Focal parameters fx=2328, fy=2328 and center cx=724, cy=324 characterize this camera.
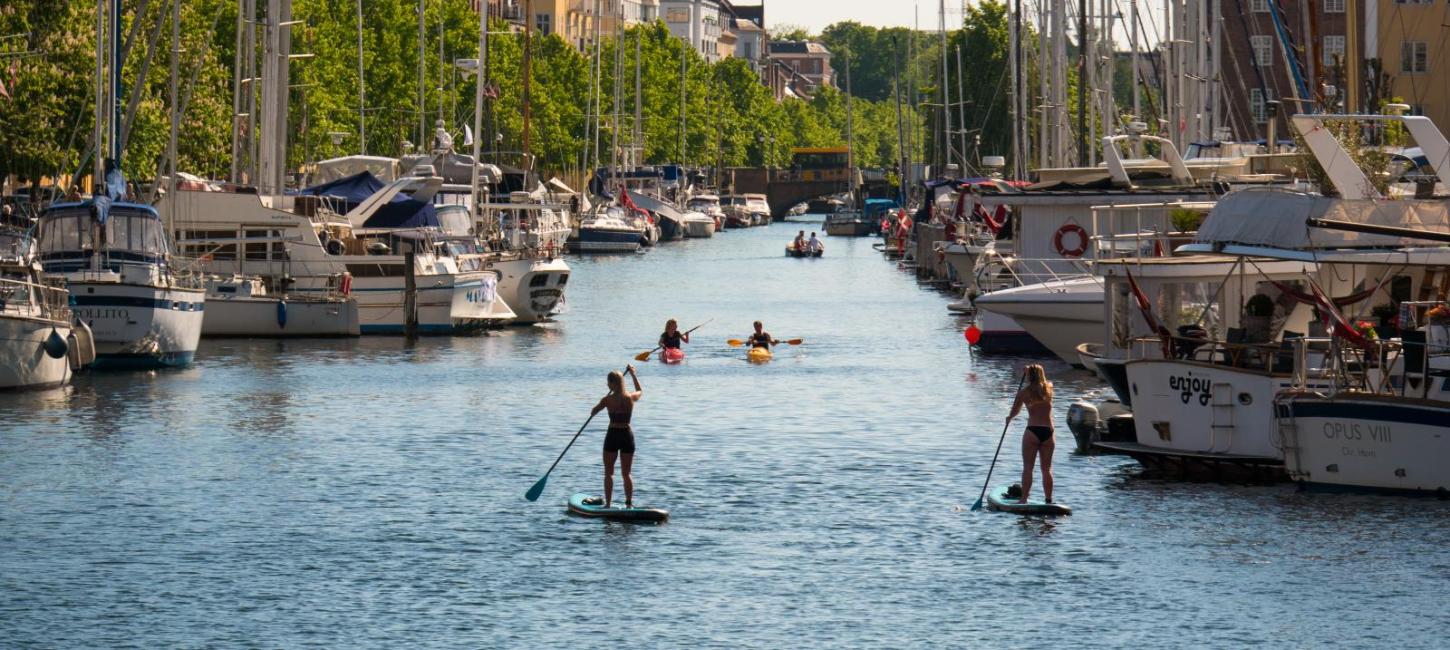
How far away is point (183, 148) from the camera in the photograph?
9206 cm

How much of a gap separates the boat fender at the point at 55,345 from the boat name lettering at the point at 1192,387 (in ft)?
80.2

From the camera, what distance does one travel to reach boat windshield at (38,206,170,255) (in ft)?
177

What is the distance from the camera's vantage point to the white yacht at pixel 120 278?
52.9 m

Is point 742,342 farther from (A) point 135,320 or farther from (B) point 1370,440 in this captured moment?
(B) point 1370,440

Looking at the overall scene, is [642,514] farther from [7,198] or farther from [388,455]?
[7,198]

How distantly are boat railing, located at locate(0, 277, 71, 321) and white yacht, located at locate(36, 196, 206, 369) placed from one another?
2.26 meters

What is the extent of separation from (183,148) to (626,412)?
64.5 meters

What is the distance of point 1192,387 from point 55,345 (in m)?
24.9

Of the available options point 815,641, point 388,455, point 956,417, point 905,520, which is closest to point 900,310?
point 956,417

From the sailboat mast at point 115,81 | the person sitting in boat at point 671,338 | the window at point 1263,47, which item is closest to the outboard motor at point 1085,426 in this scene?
the person sitting in boat at point 671,338

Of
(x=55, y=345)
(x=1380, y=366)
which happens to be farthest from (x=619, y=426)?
(x=55, y=345)

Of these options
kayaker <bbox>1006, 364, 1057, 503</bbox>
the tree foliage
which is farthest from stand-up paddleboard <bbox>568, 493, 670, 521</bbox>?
the tree foliage

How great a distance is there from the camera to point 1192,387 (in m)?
35.2

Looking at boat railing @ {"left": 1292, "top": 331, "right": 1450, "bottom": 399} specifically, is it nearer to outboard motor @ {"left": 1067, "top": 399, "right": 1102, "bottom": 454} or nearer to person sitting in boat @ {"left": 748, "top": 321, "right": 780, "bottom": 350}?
outboard motor @ {"left": 1067, "top": 399, "right": 1102, "bottom": 454}
